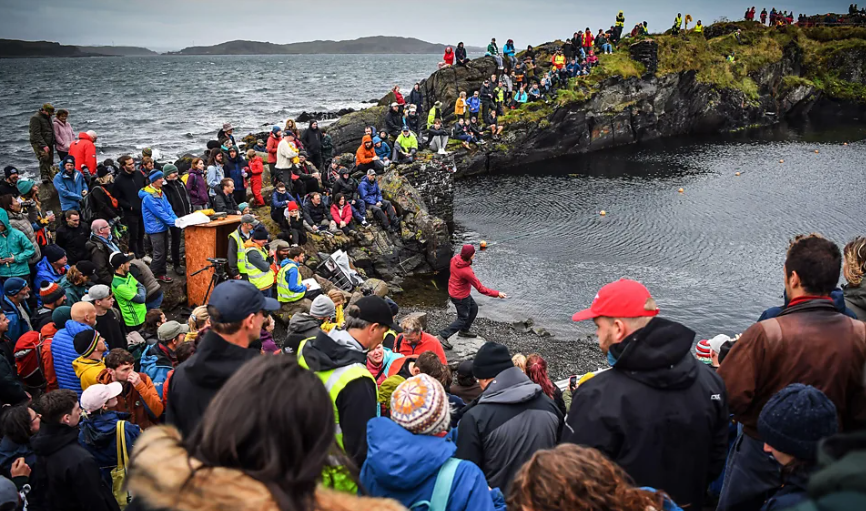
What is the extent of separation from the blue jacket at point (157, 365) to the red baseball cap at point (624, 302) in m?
5.12

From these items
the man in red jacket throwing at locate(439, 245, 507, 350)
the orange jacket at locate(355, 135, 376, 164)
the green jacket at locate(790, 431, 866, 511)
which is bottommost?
the man in red jacket throwing at locate(439, 245, 507, 350)

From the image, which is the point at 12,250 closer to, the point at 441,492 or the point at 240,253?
the point at 240,253

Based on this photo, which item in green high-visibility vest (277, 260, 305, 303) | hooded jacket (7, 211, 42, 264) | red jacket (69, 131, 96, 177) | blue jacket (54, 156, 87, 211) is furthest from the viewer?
red jacket (69, 131, 96, 177)

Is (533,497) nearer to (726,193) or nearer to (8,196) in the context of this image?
(8,196)

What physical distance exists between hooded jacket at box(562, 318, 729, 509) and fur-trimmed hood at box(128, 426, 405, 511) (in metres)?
1.84

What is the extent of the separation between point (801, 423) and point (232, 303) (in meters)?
3.37

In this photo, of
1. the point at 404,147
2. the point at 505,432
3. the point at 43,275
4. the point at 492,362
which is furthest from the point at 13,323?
the point at 404,147

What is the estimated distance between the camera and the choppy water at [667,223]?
607 inches

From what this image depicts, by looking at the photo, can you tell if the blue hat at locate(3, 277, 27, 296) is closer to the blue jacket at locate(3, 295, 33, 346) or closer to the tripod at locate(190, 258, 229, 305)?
the blue jacket at locate(3, 295, 33, 346)

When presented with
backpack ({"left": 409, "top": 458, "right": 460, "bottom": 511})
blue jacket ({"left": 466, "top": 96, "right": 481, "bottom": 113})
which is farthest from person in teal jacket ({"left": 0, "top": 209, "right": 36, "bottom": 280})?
blue jacket ({"left": 466, "top": 96, "right": 481, "bottom": 113})

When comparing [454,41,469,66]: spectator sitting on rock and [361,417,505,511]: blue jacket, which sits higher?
[454,41,469,66]: spectator sitting on rock

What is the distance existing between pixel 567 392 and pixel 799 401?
12.4ft

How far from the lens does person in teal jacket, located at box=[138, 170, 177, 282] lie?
11.2m

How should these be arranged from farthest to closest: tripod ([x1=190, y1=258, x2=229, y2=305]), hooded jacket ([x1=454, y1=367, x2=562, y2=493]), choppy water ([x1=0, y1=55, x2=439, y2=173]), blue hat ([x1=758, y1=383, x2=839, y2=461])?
choppy water ([x1=0, y1=55, x2=439, y2=173])
tripod ([x1=190, y1=258, x2=229, y2=305])
hooded jacket ([x1=454, y1=367, x2=562, y2=493])
blue hat ([x1=758, y1=383, x2=839, y2=461])
